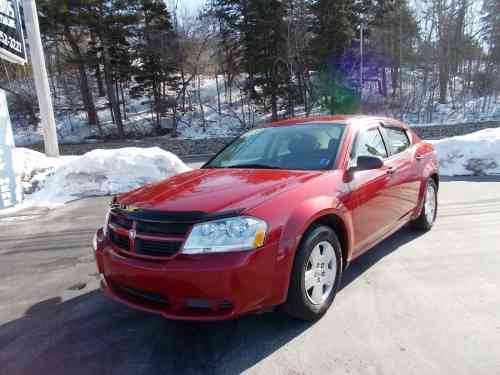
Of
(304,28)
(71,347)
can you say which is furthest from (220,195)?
(304,28)

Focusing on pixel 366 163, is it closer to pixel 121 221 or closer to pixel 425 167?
pixel 425 167

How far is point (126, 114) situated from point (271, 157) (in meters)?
34.4

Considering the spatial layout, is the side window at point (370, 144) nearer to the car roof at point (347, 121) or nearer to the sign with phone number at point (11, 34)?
the car roof at point (347, 121)

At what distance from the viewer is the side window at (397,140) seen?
14.8 feet

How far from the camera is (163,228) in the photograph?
2729 mm

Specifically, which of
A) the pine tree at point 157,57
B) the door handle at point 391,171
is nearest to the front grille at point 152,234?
the door handle at point 391,171

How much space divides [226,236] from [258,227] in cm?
22

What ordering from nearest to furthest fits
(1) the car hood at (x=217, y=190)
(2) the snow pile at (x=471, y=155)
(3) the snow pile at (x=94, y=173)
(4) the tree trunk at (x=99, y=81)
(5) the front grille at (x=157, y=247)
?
1. (5) the front grille at (x=157, y=247)
2. (1) the car hood at (x=217, y=190)
3. (3) the snow pile at (x=94, y=173)
4. (2) the snow pile at (x=471, y=155)
5. (4) the tree trunk at (x=99, y=81)

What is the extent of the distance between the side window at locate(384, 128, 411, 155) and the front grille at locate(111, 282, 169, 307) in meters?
3.01

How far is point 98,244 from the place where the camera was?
3.23 m

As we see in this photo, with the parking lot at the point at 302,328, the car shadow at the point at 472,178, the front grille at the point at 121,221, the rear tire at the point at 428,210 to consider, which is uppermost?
the front grille at the point at 121,221

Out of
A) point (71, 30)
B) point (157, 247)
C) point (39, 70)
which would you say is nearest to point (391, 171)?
point (157, 247)

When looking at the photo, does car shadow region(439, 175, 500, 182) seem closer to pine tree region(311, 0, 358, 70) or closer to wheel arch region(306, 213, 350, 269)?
wheel arch region(306, 213, 350, 269)

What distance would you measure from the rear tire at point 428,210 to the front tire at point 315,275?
2238mm
